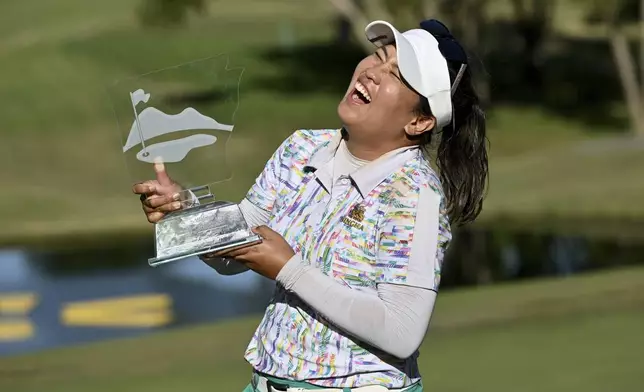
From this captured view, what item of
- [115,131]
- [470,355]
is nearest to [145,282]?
[470,355]

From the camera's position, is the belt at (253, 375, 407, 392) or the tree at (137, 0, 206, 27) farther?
the tree at (137, 0, 206, 27)

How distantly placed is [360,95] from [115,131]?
1705cm

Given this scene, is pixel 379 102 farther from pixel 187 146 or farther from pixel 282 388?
pixel 282 388

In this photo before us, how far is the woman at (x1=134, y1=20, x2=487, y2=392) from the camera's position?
2.21 m

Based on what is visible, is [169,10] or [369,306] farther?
[169,10]

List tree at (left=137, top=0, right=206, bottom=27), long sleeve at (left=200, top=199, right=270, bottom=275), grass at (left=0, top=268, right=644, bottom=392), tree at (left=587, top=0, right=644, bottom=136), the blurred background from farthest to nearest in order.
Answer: tree at (left=137, top=0, right=206, bottom=27) → tree at (left=587, top=0, right=644, bottom=136) → the blurred background → grass at (left=0, top=268, right=644, bottom=392) → long sleeve at (left=200, top=199, right=270, bottom=275)

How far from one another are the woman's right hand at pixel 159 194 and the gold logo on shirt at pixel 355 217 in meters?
0.32

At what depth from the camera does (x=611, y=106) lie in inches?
898

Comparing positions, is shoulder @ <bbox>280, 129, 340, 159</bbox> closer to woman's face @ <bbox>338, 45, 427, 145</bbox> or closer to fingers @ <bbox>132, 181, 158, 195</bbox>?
woman's face @ <bbox>338, 45, 427, 145</bbox>

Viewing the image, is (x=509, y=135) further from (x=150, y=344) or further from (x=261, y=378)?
(x=261, y=378)

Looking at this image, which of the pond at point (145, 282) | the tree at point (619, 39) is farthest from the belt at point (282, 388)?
the tree at point (619, 39)

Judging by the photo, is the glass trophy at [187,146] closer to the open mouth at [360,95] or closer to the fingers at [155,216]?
the fingers at [155,216]

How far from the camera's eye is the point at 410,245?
2.20 metres

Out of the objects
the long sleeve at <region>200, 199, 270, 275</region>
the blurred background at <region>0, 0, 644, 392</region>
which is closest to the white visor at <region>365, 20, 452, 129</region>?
the blurred background at <region>0, 0, 644, 392</region>
